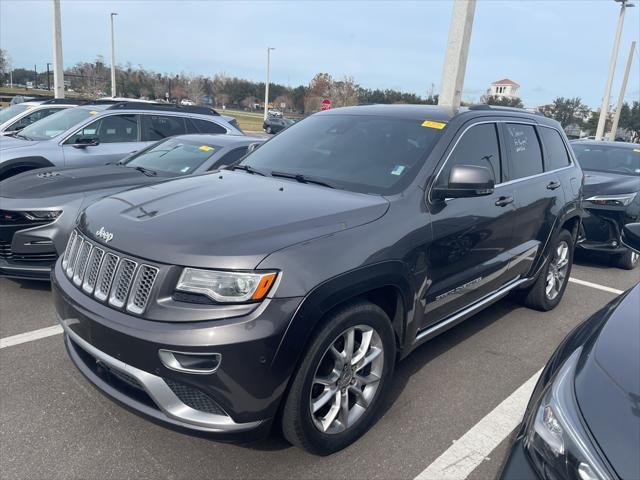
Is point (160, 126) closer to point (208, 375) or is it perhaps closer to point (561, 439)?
point (208, 375)

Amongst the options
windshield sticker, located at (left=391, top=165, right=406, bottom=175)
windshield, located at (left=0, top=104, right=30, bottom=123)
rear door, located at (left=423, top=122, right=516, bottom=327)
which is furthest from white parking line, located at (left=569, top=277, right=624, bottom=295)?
windshield, located at (left=0, top=104, right=30, bottom=123)

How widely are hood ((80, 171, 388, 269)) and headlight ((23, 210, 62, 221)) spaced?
5.35 ft

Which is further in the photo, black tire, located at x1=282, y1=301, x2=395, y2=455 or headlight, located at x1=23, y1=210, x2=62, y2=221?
headlight, located at x1=23, y1=210, x2=62, y2=221

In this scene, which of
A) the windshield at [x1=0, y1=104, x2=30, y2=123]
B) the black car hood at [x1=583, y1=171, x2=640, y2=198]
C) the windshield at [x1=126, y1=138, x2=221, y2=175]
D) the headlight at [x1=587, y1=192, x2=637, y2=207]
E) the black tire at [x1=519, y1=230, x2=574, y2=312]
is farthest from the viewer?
the windshield at [x1=0, y1=104, x2=30, y2=123]

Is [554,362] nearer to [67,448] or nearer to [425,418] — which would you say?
[425,418]

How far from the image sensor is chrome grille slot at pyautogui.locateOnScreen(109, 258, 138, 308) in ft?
7.80

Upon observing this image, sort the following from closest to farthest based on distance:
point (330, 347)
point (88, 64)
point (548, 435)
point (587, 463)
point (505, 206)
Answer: point (587, 463) < point (548, 435) < point (330, 347) < point (505, 206) < point (88, 64)

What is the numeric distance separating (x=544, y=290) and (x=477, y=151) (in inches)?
75.9

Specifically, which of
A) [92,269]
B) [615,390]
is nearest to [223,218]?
[92,269]

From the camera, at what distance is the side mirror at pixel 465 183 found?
3010mm

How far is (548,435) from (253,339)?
3.80 ft

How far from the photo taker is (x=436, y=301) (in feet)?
10.6

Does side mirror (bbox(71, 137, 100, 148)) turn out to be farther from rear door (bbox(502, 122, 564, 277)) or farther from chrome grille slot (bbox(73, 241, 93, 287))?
rear door (bbox(502, 122, 564, 277))

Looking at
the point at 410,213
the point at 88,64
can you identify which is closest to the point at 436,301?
the point at 410,213
